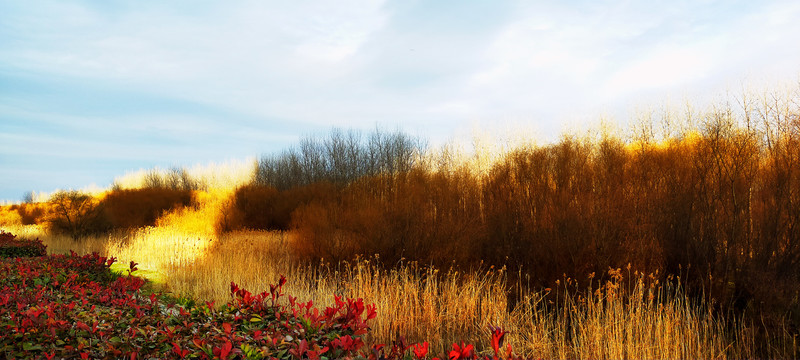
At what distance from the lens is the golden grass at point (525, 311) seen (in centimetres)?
419

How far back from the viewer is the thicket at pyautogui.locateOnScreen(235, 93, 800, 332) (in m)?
5.61

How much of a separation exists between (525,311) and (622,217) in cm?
195

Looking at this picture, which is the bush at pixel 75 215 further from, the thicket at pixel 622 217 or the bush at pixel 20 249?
the thicket at pixel 622 217

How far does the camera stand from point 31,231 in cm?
1631

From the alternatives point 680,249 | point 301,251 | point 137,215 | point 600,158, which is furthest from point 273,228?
point 680,249

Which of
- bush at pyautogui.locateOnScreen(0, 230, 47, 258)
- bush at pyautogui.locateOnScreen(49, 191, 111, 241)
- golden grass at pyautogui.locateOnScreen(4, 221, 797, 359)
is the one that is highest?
bush at pyautogui.locateOnScreen(49, 191, 111, 241)

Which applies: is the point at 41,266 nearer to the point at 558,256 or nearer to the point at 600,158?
the point at 558,256

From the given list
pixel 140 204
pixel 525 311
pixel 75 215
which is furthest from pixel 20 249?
pixel 525 311

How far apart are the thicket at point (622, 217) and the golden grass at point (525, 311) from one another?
381 millimetres

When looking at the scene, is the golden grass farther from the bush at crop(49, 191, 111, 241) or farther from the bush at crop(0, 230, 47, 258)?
the bush at crop(49, 191, 111, 241)

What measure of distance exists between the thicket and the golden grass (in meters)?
0.38

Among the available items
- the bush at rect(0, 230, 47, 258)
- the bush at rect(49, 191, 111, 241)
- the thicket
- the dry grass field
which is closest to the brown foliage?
the bush at rect(49, 191, 111, 241)

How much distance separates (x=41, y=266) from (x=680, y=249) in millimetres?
8766

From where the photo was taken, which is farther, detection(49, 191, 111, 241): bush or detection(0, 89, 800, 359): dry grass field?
detection(49, 191, 111, 241): bush
